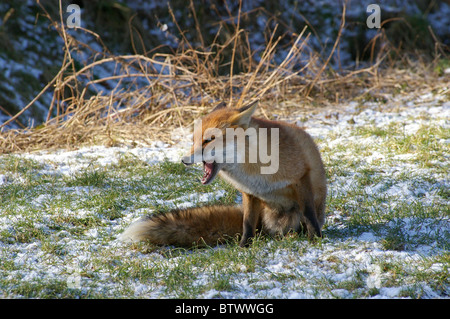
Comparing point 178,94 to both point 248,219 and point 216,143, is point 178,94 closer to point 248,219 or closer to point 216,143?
point 248,219

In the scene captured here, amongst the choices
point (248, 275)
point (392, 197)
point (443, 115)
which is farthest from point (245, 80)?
point (248, 275)

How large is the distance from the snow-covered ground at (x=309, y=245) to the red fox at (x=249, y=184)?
Result: 20 cm

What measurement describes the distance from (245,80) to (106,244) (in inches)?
187

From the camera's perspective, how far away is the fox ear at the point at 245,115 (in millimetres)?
3497

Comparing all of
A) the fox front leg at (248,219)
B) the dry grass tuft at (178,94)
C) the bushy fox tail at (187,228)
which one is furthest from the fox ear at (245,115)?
the dry grass tuft at (178,94)

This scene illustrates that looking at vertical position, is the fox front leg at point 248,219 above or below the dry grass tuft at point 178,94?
below

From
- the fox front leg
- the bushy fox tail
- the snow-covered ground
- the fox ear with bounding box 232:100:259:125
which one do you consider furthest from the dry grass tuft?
the fox ear with bounding box 232:100:259:125

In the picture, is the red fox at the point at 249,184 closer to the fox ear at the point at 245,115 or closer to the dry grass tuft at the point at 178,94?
the fox ear at the point at 245,115

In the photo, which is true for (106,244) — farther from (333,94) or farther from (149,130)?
(333,94)

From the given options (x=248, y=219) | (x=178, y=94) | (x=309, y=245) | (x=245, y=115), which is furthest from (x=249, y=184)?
(x=178, y=94)

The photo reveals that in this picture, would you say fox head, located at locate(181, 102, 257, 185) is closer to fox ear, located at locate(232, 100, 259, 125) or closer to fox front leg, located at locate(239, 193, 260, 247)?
fox ear, located at locate(232, 100, 259, 125)

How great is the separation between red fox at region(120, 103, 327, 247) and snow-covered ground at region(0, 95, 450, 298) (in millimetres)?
196

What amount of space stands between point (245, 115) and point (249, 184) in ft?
1.60

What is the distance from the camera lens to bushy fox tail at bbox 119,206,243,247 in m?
3.82
